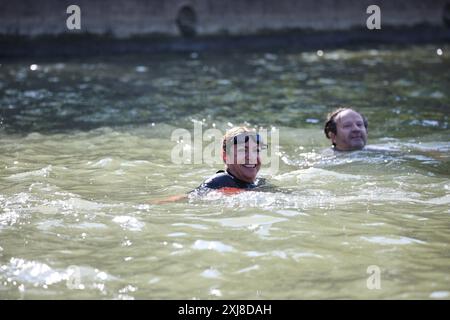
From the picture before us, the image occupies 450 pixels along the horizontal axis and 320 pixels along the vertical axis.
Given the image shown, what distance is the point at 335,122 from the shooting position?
30.3 ft

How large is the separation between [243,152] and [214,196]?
653 mm

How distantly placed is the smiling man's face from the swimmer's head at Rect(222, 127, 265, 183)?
2230mm

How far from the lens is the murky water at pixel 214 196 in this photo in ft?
15.2

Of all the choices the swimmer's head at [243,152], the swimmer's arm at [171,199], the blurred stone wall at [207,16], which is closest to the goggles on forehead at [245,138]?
the swimmer's head at [243,152]

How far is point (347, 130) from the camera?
29.7 feet

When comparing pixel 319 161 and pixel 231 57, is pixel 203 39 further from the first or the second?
pixel 319 161

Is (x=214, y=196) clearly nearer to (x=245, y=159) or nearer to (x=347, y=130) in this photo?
(x=245, y=159)

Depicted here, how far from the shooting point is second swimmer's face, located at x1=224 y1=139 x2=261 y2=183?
23.2ft

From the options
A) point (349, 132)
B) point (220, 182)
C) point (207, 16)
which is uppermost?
point (207, 16)

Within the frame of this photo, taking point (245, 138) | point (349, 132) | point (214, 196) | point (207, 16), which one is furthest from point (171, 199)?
point (207, 16)

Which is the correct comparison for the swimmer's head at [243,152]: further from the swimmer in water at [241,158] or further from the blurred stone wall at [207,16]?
the blurred stone wall at [207,16]

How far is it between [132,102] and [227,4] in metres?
8.52

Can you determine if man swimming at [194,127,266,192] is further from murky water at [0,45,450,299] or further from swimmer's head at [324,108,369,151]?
swimmer's head at [324,108,369,151]

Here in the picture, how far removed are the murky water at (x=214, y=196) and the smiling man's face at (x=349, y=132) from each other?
0.25 m
